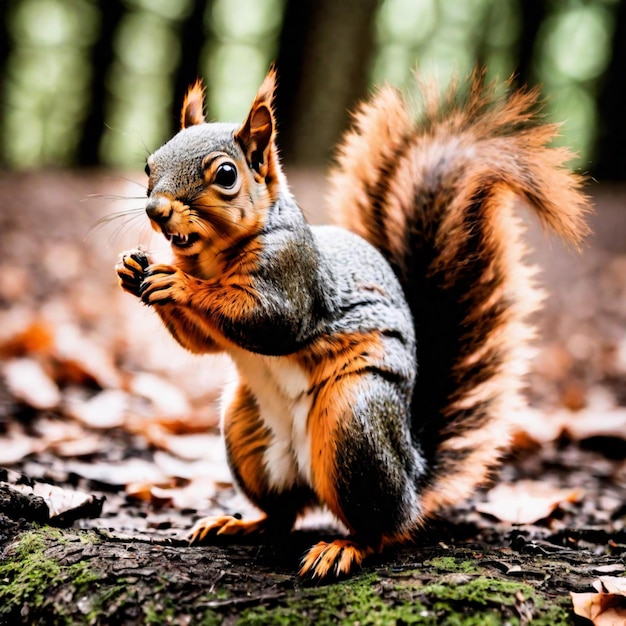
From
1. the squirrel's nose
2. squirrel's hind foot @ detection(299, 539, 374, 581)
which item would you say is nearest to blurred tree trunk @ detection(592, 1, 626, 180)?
squirrel's hind foot @ detection(299, 539, 374, 581)

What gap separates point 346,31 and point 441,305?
3.65 m

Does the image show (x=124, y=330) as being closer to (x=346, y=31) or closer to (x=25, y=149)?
(x=346, y=31)

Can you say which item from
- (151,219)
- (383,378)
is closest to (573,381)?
(383,378)

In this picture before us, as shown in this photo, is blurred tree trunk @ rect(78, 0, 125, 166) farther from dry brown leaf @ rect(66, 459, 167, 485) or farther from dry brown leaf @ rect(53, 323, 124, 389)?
dry brown leaf @ rect(66, 459, 167, 485)

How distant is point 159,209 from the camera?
1.19 metres

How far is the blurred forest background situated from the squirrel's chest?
379 centimetres

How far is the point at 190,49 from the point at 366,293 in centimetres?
623

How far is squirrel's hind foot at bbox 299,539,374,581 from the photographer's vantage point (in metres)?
1.31

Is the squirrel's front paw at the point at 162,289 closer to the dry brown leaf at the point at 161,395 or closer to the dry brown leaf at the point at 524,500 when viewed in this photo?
the dry brown leaf at the point at 524,500

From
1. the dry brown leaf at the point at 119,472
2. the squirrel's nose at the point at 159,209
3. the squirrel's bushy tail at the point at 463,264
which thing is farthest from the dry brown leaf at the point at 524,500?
the squirrel's nose at the point at 159,209

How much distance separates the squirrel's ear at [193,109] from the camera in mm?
1521

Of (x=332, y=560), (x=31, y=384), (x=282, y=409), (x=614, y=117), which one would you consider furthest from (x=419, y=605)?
(x=614, y=117)

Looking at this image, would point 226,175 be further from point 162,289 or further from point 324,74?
point 324,74

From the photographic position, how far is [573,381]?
3084 mm
